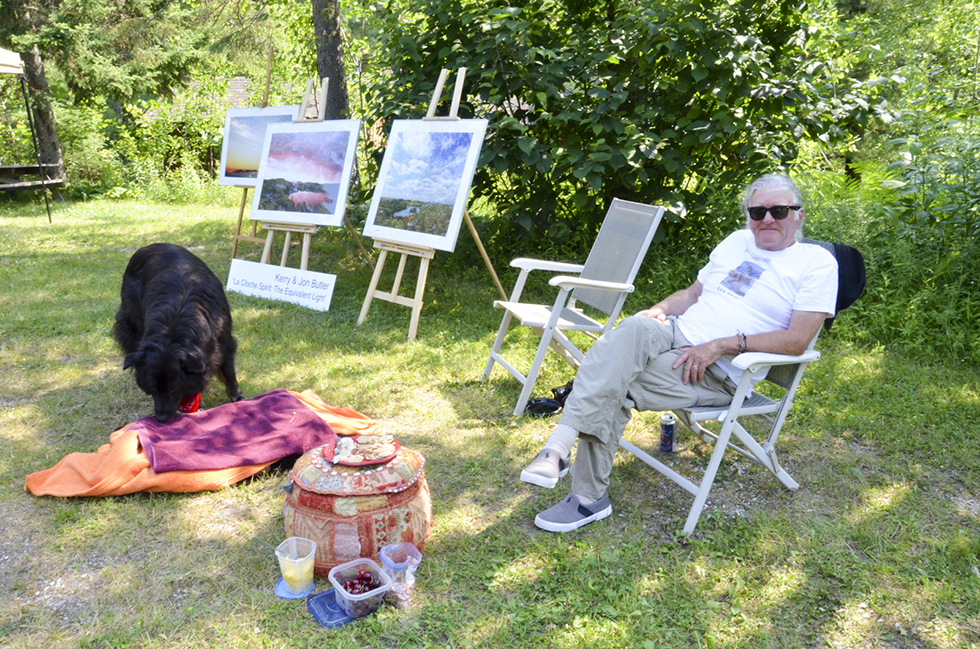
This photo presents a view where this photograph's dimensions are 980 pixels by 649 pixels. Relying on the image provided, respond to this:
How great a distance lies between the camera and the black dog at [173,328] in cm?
288

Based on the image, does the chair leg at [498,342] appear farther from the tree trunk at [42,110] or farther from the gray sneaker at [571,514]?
the tree trunk at [42,110]

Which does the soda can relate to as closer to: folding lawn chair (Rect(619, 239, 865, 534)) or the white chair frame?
folding lawn chair (Rect(619, 239, 865, 534))

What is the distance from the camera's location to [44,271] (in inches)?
229

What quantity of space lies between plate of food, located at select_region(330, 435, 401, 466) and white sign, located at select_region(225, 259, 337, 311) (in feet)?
8.97

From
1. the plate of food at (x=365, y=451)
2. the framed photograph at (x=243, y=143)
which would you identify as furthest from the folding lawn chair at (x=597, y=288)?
the framed photograph at (x=243, y=143)

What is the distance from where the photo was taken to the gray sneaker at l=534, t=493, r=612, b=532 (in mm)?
2363

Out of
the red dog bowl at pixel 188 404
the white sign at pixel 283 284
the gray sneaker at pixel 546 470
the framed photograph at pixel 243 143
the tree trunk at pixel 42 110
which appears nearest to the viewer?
the gray sneaker at pixel 546 470

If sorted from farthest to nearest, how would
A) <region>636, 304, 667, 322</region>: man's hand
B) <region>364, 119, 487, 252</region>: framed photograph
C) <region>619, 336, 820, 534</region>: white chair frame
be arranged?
1. <region>364, 119, 487, 252</region>: framed photograph
2. <region>636, 304, 667, 322</region>: man's hand
3. <region>619, 336, 820, 534</region>: white chair frame

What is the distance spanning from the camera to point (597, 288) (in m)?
3.32

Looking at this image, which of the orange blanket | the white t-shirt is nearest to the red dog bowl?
the orange blanket

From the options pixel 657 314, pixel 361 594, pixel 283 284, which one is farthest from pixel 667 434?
pixel 283 284

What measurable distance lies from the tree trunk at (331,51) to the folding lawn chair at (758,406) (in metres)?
4.82

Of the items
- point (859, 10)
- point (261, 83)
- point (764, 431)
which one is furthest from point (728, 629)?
point (261, 83)

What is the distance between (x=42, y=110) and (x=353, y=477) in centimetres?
986
